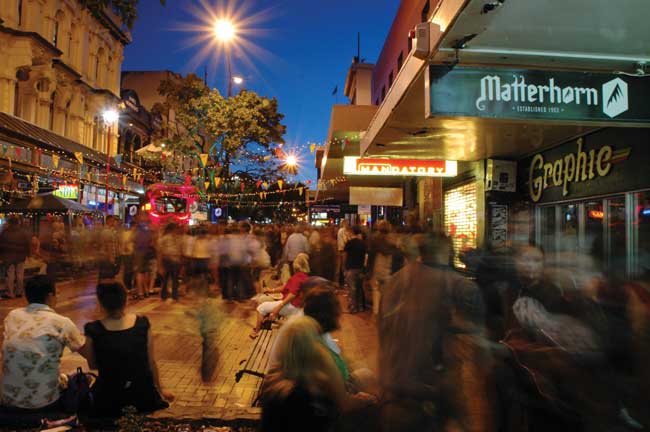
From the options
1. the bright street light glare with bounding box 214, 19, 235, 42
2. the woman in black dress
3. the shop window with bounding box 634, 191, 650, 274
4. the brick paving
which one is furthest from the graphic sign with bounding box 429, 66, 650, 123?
the bright street light glare with bounding box 214, 19, 235, 42

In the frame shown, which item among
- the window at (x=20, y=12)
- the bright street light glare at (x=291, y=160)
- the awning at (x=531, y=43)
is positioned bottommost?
the awning at (x=531, y=43)

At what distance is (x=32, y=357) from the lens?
12.2ft

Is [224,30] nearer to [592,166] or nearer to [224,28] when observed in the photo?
[224,28]

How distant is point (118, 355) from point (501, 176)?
31.2 feet

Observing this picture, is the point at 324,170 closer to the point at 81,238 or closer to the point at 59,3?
the point at 81,238

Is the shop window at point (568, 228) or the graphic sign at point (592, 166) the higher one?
the graphic sign at point (592, 166)

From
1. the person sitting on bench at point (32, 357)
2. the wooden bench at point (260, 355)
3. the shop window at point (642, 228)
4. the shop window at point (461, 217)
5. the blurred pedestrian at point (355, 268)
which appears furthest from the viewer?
the shop window at point (461, 217)

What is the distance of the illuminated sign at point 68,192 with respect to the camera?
2248 cm

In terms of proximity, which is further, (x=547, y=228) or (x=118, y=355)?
(x=547, y=228)

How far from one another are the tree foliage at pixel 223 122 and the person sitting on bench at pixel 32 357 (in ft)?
85.8

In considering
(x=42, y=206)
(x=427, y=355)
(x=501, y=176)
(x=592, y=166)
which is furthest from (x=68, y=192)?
(x=427, y=355)

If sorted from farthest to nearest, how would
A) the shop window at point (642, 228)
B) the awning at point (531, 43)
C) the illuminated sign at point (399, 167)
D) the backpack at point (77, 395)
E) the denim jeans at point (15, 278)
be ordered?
the illuminated sign at point (399, 167) → the denim jeans at point (15, 278) → the shop window at point (642, 228) → the awning at point (531, 43) → the backpack at point (77, 395)

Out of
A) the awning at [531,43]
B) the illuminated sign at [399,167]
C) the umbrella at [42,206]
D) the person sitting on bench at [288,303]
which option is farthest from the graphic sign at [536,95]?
the umbrella at [42,206]

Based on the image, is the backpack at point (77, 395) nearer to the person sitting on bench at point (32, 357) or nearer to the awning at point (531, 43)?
the person sitting on bench at point (32, 357)
